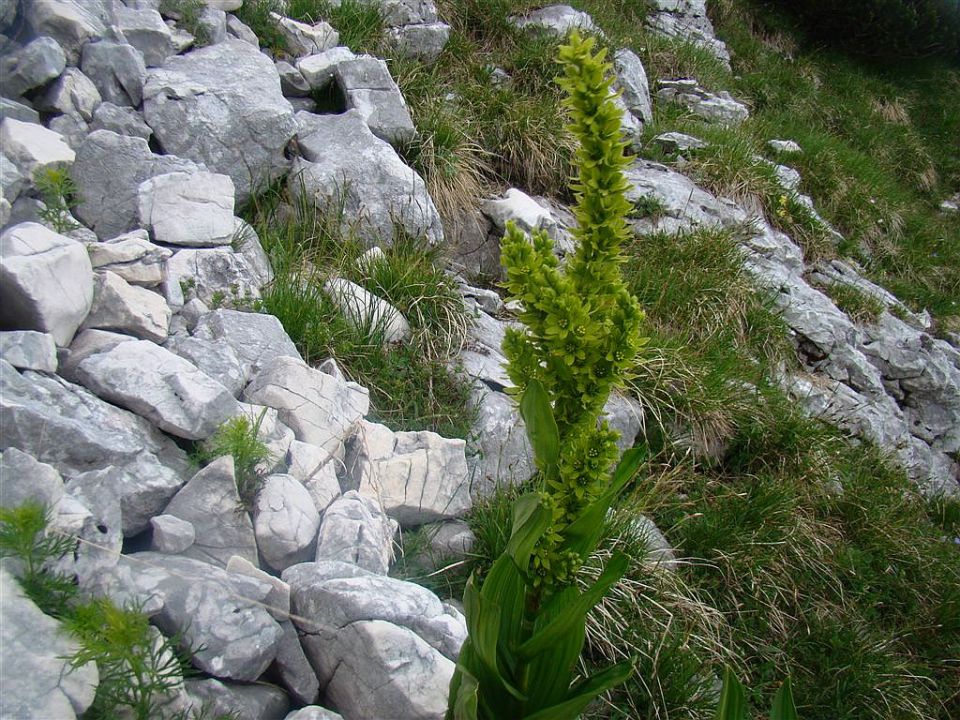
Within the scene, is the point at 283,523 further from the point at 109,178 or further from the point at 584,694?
the point at 109,178

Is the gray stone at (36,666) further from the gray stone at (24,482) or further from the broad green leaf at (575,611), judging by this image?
the broad green leaf at (575,611)

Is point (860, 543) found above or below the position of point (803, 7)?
below

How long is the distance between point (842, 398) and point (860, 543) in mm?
1850

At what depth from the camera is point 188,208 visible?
3807 millimetres

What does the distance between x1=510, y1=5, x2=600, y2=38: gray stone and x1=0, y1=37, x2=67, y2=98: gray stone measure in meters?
5.15

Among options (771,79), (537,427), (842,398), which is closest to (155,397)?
(537,427)

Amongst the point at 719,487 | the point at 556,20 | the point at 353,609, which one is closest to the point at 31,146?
the point at 353,609

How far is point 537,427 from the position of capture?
6.05 ft

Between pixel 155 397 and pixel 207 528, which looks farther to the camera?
pixel 155 397

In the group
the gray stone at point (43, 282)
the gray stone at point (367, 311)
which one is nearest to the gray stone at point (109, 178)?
the gray stone at point (43, 282)

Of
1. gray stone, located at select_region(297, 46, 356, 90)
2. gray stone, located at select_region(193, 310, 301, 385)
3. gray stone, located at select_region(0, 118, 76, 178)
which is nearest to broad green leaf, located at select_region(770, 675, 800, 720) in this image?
gray stone, located at select_region(193, 310, 301, 385)

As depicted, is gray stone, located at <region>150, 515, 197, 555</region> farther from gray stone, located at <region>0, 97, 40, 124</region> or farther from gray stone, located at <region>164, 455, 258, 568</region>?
gray stone, located at <region>0, 97, 40, 124</region>

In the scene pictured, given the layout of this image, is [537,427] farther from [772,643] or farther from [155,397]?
[772,643]

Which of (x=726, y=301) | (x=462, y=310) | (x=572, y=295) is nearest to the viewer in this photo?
(x=572, y=295)
